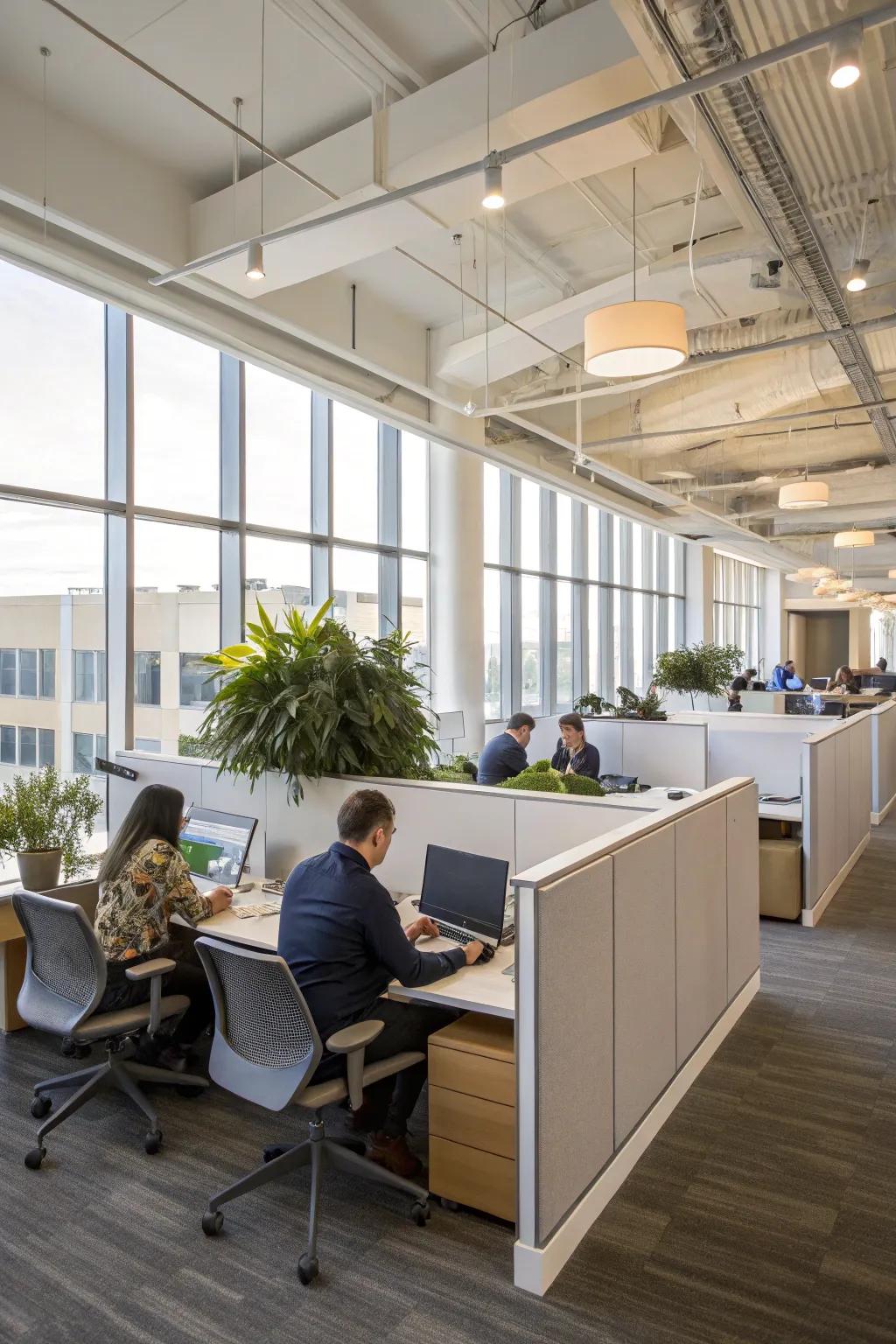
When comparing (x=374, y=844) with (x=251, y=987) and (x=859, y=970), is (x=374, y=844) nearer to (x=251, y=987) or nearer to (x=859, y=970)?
(x=251, y=987)

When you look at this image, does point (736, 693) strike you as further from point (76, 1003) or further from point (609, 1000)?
point (76, 1003)

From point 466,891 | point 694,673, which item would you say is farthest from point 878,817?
point 466,891

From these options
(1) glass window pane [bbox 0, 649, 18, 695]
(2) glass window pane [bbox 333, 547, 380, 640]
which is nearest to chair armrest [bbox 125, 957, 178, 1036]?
(1) glass window pane [bbox 0, 649, 18, 695]

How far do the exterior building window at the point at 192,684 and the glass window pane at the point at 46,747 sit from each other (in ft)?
3.32

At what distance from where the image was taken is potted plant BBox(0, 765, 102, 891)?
13.6ft

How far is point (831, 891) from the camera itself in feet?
20.3

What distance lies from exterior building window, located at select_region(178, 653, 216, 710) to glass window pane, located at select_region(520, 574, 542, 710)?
5.57m

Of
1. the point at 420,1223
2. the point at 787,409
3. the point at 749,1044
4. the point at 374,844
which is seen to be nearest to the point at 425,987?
the point at 374,844

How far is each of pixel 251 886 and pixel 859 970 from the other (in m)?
3.22

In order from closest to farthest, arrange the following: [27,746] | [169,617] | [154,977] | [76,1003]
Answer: [76,1003] → [154,977] → [27,746] → [169,617]

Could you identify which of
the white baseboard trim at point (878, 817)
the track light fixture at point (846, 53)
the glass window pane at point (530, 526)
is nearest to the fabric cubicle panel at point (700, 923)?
the track light fixture at point (846, 53)

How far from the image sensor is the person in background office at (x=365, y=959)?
271cm

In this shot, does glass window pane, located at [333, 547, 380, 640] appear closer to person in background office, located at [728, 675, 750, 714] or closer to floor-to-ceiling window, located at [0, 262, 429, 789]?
floor-to-ceiling window, located at [0, 262, 429, 789]

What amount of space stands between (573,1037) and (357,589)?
6304 mm
